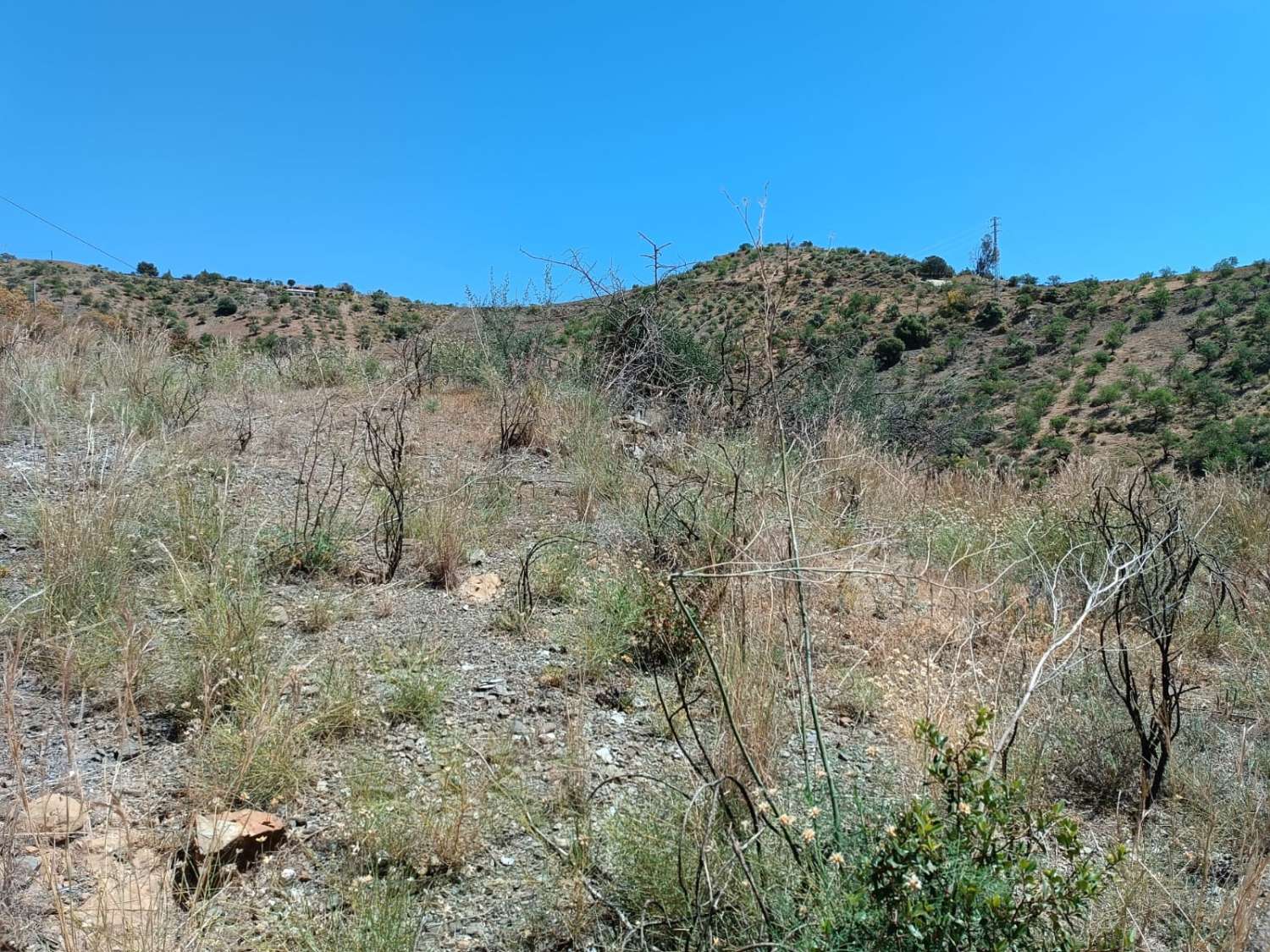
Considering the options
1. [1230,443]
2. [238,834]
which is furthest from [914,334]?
[238,834]

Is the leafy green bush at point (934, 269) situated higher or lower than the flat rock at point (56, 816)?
higher

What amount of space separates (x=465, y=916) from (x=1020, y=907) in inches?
50.3

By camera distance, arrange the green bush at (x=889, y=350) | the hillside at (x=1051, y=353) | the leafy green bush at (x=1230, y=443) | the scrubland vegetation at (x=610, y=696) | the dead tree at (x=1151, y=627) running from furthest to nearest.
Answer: the green bush at (x=889, y=350), the hillside at (x=1051, y=353), the leafy green bush at (x=1230, y=443), the dead tree at (x=1151, y=627), the scrubland vegetation at (x=610, y=696)

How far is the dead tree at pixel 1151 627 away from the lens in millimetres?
2441

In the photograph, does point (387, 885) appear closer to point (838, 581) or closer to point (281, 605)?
point (281, 605)

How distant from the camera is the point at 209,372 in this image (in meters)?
7.70

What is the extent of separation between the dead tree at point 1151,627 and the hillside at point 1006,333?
9.13 m

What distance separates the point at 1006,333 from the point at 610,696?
37.6 m

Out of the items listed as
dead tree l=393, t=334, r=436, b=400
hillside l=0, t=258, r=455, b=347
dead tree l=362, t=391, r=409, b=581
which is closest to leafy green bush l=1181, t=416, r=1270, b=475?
dead tree l=393, t=334, r=436, b=400

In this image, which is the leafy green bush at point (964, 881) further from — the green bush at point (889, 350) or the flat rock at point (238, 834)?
the green bush at point (889, 350)

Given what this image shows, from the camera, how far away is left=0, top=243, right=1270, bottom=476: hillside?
22000 millimetres

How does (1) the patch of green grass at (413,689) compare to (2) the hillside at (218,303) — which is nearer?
(1) the patch of green grass at (413,689)

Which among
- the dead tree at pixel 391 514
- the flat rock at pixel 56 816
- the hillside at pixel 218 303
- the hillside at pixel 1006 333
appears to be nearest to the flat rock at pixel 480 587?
the dead tree at pixel 391 514

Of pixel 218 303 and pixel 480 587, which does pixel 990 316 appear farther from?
pixel 480 587
